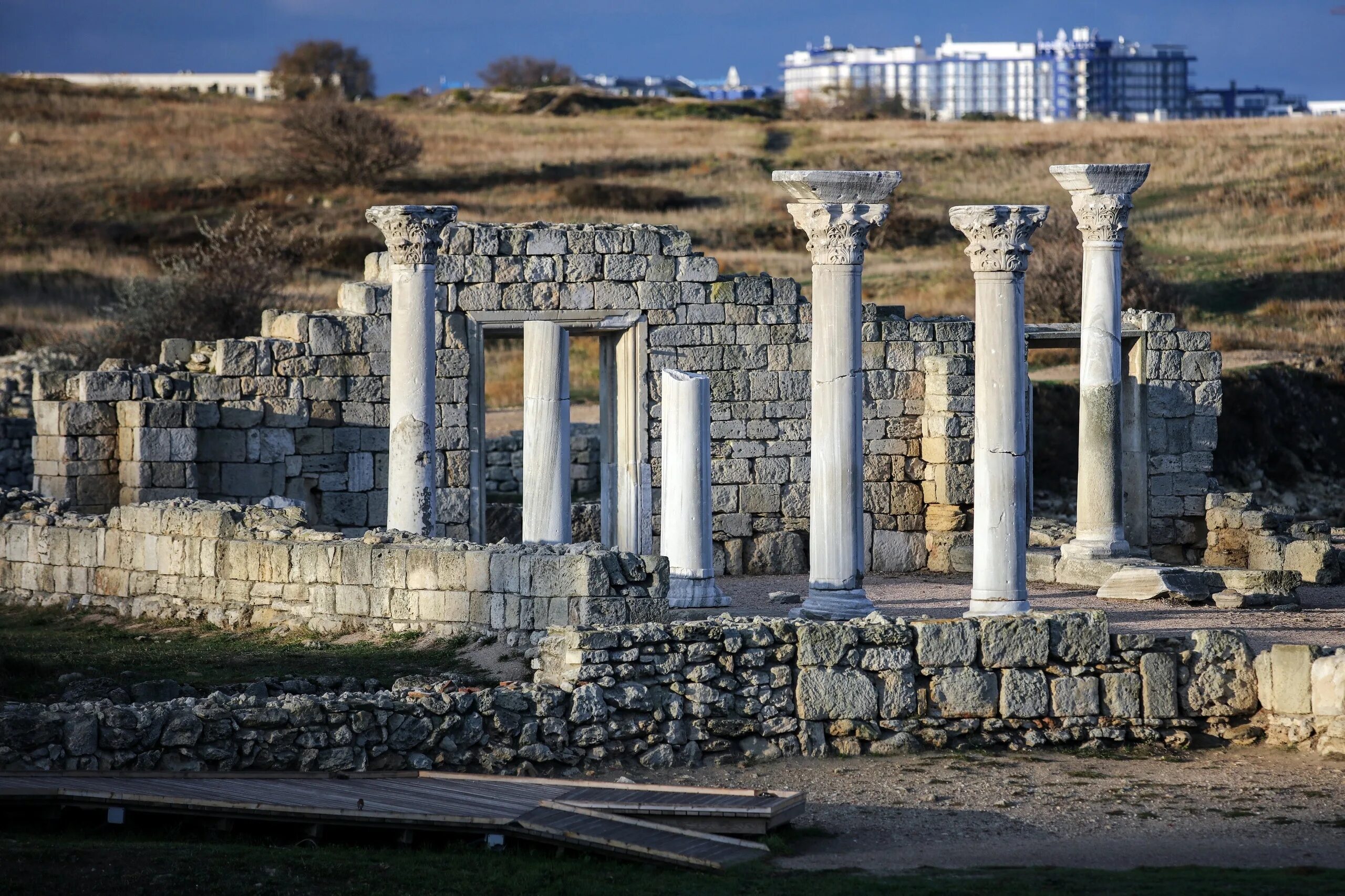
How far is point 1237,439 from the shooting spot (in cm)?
2914

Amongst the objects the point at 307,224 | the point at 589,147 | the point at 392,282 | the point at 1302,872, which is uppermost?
the point at 589,147

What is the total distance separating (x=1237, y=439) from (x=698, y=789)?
19.3 m

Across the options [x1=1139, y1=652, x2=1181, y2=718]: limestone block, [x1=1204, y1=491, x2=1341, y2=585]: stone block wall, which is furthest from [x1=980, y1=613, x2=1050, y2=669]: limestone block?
[x1=1204, y1=491, x2=1341, y2=585]: stone block wall

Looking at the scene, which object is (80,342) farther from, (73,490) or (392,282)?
(392,282)

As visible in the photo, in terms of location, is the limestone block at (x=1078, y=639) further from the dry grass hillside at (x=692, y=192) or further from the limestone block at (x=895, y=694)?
the dry grass hillside at (x=692, y=192)

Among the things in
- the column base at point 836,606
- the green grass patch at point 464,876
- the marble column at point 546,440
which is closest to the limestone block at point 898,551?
the marble column at point 546,440

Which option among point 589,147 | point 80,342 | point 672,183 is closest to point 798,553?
point 80,342

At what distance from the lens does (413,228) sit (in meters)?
18.1

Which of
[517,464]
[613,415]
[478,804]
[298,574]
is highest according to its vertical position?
[613,415]

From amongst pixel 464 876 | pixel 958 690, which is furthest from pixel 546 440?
pixel 464 876

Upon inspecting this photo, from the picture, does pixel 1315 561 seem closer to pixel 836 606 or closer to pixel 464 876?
pixel 836 606

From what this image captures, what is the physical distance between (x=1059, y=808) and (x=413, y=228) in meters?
8.51

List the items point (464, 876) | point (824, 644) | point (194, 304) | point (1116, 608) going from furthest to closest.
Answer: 1. point (194, 304)
2. point (1116, 608)
3. point (824, 644)
4. point (464, 876)

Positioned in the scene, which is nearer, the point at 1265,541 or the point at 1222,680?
the point at 1222,680
